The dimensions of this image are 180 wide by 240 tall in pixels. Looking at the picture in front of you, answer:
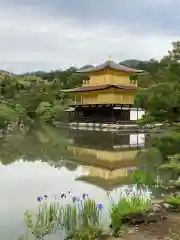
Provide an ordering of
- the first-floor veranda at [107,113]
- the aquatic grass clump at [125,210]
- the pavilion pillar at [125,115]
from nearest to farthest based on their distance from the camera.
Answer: the aquatic grass clump at [125,210] → the first-floor veranda at [107,113] → the pavilion pillar at [125,115]

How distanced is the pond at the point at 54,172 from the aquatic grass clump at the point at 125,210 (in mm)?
1401

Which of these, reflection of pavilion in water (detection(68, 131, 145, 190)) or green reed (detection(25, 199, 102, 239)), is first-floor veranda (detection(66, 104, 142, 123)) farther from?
green reed (detection(25, 199, 102, 239))

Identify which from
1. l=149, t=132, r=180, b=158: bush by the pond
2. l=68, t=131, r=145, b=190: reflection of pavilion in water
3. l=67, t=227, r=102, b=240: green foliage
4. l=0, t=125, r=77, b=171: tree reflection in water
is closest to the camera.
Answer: l=67, t=227, r=102, b=240: green foliage

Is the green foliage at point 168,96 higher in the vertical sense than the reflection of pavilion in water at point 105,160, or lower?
higher

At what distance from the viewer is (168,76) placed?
11.3 metres

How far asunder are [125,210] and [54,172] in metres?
6.20

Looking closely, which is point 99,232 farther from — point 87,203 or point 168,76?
point 168,76

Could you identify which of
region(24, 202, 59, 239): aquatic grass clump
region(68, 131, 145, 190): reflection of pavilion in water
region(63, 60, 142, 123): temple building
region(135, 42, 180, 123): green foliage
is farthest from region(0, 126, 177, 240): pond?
region(63, 60, 142, 123): temple building

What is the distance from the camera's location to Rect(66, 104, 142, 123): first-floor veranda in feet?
108

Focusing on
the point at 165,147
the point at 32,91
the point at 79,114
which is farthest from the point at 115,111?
the point at 165,147

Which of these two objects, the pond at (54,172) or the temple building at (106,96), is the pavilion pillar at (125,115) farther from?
the pond at (54,172)

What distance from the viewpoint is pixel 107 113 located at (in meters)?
33.4

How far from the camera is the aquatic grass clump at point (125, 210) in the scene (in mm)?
5293

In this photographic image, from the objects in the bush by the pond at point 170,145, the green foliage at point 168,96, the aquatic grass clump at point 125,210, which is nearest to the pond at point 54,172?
the bush by the pond at point 170,145
